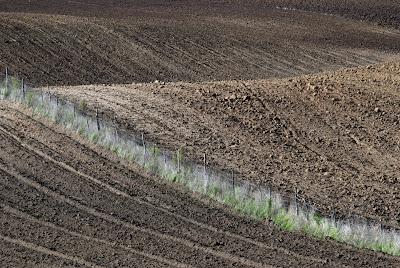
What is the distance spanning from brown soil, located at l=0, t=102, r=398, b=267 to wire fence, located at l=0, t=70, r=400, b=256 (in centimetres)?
53

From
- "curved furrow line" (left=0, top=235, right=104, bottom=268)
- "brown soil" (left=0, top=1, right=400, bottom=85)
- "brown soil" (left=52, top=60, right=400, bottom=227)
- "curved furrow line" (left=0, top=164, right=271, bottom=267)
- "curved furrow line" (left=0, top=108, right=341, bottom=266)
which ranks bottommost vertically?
"brown soil" (left=0, top=1, right=400, bottom=85)

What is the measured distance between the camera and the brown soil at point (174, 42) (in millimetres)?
41375

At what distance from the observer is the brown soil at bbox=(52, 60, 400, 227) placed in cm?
2522

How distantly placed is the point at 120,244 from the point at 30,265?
6.58ft

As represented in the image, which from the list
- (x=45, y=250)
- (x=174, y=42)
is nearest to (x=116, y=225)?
(x=45, y=250)

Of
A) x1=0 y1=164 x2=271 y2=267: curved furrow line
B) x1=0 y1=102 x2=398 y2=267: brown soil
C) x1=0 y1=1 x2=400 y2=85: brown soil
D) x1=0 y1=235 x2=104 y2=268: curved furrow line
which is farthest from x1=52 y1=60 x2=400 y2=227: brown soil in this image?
x1=0 y1=1 x2=400 y2=85: brown soil

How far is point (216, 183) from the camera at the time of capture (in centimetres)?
2317

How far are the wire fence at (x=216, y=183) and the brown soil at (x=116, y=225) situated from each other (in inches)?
20.9

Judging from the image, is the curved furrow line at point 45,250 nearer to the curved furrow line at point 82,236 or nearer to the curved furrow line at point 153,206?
the curved furrow line at point 82,236

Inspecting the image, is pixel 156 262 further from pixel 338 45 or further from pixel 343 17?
pixel 343 17

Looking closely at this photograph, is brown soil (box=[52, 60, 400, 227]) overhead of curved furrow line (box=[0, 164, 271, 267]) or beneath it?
beneath

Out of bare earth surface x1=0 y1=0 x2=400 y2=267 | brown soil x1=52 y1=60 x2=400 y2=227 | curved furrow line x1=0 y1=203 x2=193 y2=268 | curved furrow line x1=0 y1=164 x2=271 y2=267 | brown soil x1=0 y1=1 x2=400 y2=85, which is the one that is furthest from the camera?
brown soil x1=0 y1=1 x2=400 y2=85

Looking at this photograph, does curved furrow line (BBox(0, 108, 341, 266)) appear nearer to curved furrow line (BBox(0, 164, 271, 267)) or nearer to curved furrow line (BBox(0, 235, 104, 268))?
curved furrow line (BBox(0, 164, 271, 267))

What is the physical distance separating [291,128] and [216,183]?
22.1 ft
